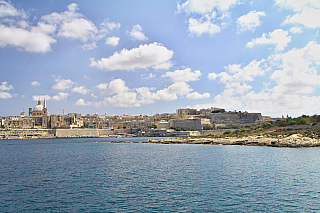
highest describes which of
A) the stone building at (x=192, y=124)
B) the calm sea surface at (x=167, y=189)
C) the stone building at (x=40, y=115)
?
the stone building at (x=40, y=115)

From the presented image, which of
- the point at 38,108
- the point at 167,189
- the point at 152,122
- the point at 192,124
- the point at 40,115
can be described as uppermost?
the point at 38,108

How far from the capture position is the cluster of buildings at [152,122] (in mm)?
97562

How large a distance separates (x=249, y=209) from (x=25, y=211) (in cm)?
808

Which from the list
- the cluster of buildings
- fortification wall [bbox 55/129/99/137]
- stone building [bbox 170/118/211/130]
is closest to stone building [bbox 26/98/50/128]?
the cluster of buildings

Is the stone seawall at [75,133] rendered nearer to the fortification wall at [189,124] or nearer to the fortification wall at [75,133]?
the fortification wall at [75,133]

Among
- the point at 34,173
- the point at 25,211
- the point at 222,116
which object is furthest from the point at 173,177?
the point at 222,116

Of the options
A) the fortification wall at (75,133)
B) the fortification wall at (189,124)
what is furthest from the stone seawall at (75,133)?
the fortification wall at (189,124)

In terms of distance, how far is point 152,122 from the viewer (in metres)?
118

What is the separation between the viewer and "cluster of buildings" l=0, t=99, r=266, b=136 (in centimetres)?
9756

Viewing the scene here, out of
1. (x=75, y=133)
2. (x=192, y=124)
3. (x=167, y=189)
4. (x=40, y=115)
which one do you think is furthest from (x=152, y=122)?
(x=167, y=189)

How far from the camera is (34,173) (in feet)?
59.8

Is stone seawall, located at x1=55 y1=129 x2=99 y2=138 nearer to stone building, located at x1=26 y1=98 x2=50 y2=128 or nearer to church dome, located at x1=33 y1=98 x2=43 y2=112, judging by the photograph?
stone building, located at x1=26 y1=98 x2=50 y2=128

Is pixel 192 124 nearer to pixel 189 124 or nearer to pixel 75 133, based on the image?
pixel 189 124

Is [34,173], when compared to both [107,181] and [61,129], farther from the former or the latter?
[61,129]
